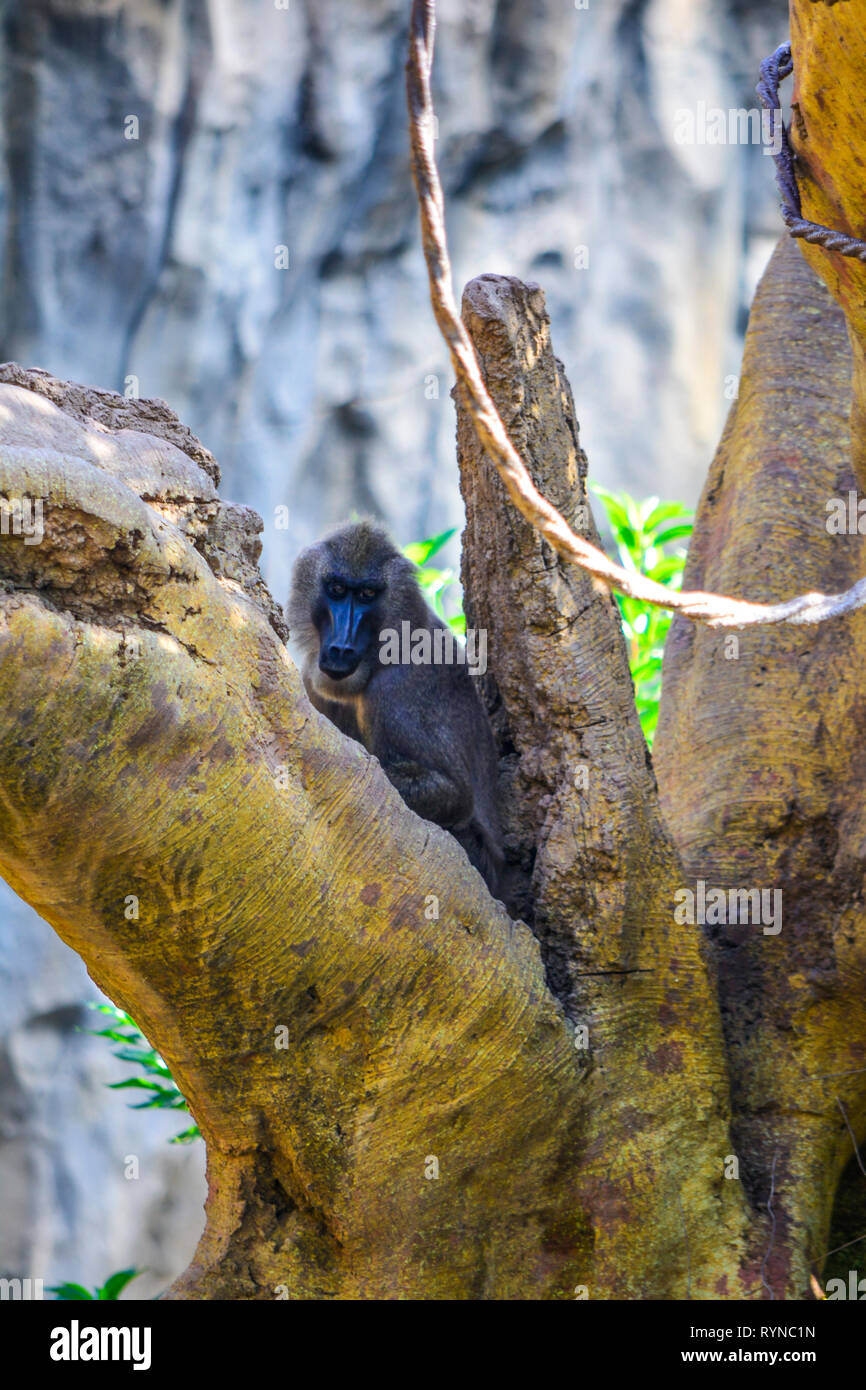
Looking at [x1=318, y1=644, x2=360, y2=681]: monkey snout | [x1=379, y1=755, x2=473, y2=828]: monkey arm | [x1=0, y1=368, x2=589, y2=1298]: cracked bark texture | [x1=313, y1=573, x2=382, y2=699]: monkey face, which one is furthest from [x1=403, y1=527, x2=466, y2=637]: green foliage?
[x1=0, y1=368, x2=589, y2=1298]: cracked bark texture

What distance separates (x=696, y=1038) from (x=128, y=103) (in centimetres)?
737

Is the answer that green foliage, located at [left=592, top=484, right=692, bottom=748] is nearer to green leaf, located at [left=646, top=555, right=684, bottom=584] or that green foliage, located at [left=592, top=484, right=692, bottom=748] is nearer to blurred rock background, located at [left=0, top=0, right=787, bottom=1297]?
green leaf, located at [left=646, top=555, right=684, bottom=584]

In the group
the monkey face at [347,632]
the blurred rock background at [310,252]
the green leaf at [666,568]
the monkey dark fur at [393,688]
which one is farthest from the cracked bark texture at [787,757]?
the blurred rock background at [310,252]

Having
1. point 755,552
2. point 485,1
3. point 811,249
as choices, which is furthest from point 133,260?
point 811,249

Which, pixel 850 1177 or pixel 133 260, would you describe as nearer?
pixel 850 1177

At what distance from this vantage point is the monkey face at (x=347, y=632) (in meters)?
4.05

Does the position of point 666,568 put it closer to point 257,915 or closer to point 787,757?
point 787,757

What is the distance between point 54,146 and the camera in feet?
26.9

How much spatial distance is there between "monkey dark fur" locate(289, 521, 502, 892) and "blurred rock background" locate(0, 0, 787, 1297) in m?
4.66

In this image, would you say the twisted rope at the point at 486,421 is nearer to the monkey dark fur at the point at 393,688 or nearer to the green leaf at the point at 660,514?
the monkey dark fur at the point at 393,688

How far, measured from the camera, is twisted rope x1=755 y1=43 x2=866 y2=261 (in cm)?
223

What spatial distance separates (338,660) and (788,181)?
2.09 m

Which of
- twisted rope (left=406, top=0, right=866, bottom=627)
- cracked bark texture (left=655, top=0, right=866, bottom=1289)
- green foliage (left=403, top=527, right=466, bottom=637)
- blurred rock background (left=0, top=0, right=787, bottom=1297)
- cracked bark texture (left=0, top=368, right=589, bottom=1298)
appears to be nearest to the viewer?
twisted rope (left=406, top=0, right=866, bottom=627)
